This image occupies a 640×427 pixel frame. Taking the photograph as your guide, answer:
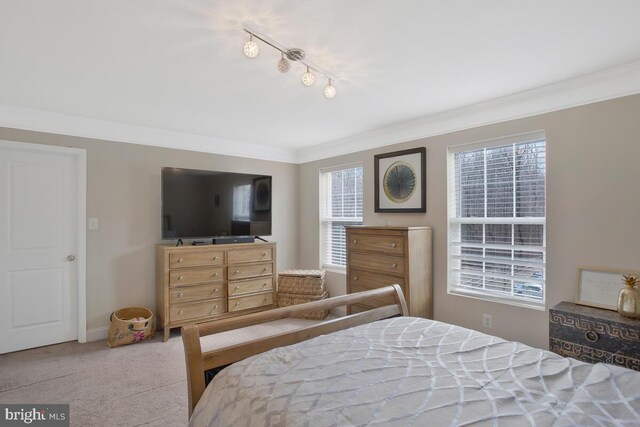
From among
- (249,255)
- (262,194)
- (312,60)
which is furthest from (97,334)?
(312,60)

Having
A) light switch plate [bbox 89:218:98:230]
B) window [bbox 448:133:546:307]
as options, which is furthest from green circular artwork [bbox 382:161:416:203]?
light switch plate [bbox 89:218:98:230]

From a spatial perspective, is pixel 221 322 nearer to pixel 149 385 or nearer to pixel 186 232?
pixel 149 385

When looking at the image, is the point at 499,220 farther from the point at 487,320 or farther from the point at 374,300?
the point at 374,300

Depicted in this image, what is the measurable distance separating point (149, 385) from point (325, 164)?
130 inches

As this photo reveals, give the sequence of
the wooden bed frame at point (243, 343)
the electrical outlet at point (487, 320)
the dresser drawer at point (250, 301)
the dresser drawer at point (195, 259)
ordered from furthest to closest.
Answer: the dresser drawer at point (250, 301) → the dresser drawer at point (195, 259) → the electrical outlet at point (487, 320) → the wooden bed frame at point (243, 343)

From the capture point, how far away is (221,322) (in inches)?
60.0

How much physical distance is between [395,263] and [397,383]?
201cm

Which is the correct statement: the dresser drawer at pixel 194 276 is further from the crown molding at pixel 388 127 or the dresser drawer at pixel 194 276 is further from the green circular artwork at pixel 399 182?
the green circular artwork at pixel 399 182

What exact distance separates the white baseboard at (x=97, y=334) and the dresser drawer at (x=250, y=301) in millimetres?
1310

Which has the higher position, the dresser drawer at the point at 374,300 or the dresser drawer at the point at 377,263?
the dresser drawer at the point at 377,263

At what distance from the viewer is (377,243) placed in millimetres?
3377

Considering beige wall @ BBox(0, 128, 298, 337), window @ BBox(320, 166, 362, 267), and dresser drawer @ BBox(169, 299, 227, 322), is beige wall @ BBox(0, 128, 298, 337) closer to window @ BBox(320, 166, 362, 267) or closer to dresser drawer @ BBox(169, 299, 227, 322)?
dresser drawer @ BBox(169, 299, 227, 322)

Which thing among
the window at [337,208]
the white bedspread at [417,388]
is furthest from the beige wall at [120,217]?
the white bedspread at [417,388]

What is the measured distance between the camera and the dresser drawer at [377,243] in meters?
3.20
